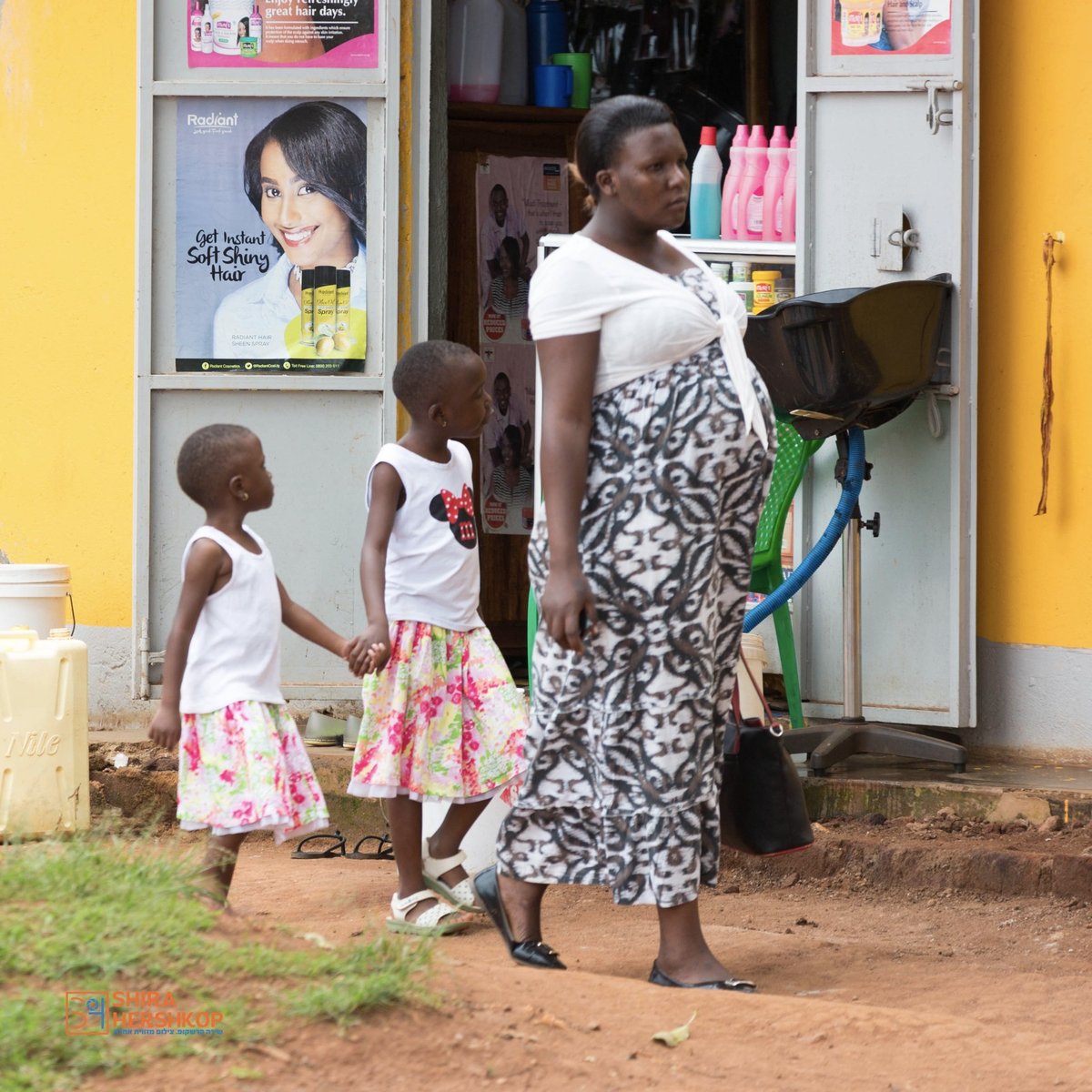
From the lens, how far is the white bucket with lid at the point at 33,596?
548 cm

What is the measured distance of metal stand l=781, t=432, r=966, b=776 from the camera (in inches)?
207

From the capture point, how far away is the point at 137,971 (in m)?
2.68

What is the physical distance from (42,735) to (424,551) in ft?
5.65

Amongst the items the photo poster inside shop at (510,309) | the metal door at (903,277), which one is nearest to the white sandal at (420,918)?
the metal door at (903,277)

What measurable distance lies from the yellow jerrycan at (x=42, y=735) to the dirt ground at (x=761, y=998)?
26.2 inches

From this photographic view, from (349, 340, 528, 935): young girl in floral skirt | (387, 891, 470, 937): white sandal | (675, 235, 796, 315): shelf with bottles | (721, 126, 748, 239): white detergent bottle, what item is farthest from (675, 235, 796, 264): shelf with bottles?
(387, 891, 470, 937): white sandal

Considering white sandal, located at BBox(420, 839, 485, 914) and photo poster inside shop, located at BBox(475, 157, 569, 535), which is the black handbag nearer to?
white sandal, located at BBox(420, 839, 485, 914)

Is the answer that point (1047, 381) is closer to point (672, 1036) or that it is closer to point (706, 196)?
point (706, 196)

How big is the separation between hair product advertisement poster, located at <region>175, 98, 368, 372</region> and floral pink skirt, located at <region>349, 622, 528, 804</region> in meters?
1.98

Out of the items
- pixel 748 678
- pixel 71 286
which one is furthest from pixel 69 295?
pixel 748 678

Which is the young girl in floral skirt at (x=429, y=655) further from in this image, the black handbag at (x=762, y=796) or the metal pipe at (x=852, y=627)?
the metal pipe at (x=852, y=627)

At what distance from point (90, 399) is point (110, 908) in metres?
3.62

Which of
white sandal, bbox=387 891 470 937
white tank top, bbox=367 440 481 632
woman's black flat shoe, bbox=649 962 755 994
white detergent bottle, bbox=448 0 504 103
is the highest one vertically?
white detergent bottle, bbox=448 0 504 103

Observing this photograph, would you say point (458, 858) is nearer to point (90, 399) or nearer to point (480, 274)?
point (90, 399)
